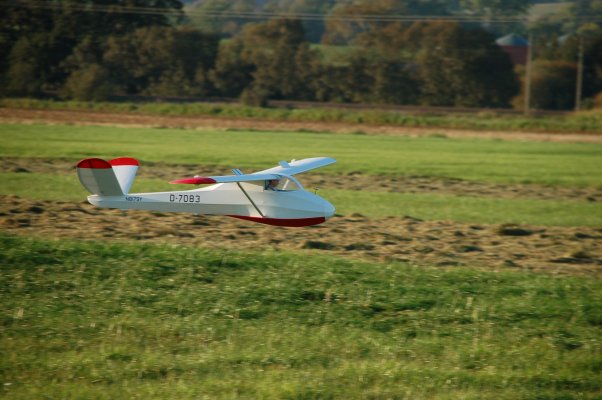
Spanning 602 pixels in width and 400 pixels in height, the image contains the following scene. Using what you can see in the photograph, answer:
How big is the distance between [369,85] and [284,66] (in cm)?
829

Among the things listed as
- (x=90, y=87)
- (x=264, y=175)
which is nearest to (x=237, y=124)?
(x=90, y=87)

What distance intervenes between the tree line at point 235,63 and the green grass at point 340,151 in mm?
27745

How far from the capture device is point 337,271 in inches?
533

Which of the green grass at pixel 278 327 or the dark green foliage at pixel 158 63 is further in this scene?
the dark green foliage at pixel 158 63

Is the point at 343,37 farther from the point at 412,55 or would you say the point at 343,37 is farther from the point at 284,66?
the point at 284,66

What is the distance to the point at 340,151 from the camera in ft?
117

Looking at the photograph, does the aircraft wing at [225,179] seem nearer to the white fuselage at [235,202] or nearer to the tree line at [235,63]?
the white fuselage at [235,202]

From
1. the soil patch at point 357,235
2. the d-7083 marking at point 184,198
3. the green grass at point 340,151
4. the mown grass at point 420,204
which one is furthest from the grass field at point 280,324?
the green grass at point 340,151

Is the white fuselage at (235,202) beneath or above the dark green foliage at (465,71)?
beneath

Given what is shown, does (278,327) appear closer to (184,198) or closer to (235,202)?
(235,202)

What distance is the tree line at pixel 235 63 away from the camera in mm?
69500

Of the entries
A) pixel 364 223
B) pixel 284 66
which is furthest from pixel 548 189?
pixel 284 66

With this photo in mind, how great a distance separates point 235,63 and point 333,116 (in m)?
20.4

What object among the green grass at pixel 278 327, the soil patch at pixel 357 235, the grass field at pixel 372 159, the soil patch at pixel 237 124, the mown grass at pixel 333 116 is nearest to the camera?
the green grass at pixel 278 327
